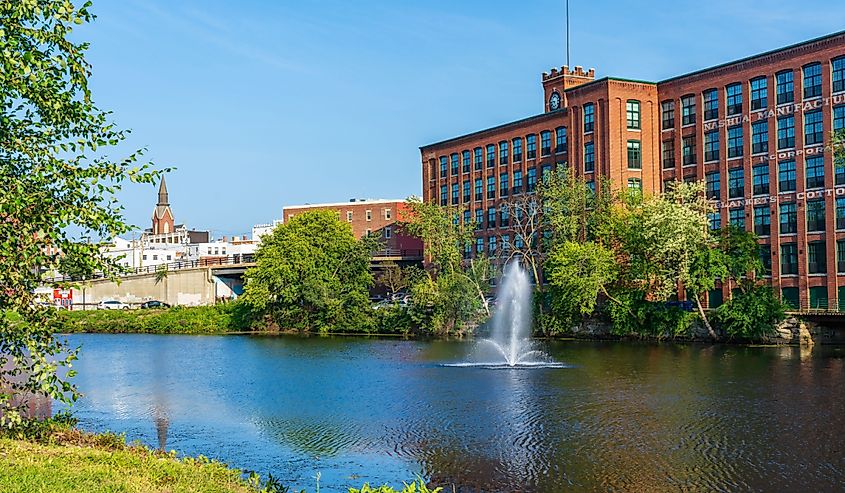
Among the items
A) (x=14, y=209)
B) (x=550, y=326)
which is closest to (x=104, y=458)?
(x=14, y=209)

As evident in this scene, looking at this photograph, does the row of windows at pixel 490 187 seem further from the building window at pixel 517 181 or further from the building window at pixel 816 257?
the building window at pixel 816 257

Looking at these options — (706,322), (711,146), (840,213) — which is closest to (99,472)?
(706,322)

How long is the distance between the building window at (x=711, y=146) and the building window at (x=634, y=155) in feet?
17.5

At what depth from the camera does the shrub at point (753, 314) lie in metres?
54.9

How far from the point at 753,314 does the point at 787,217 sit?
410 inches

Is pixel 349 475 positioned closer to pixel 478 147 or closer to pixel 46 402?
pixel 46 402

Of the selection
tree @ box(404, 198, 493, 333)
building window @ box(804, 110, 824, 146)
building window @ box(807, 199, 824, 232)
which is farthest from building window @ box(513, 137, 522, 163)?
building window @ box(807, 199, 824, 232)

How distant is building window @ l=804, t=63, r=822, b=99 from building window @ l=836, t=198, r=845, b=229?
716 centimetres

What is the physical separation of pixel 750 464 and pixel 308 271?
63213mm

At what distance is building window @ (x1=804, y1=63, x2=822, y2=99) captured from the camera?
59.9m

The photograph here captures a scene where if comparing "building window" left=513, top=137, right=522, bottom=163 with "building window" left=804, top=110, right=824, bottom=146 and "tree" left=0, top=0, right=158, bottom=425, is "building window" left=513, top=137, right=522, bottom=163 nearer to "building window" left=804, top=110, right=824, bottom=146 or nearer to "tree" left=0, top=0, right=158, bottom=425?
"building window" left=804, top=110, right=824, bottom=146

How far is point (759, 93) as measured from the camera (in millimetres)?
63719

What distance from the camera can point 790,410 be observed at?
29.0 m

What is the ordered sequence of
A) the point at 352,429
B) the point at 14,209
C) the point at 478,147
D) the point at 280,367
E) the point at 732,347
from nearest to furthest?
the point at 14,209 → the point at 352,429 → the point at 280,367 → the point at 732,347 → the point at 478,147
